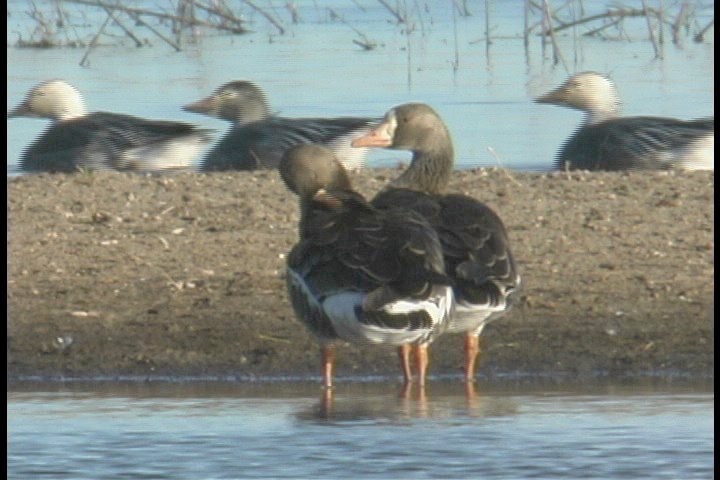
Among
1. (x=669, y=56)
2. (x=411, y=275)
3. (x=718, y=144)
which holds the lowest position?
(x=411, y=275)

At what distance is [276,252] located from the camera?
964 centimetres

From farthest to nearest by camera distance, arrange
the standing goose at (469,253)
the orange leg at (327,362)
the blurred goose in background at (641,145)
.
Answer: the blurred goose in background at (641,145), the orange leg at (327,362), the standing goose at (469,253)

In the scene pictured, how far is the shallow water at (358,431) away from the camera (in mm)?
6285

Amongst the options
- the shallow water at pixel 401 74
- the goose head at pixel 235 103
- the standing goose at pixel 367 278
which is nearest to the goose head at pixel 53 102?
the shallow water at pixel 401 74

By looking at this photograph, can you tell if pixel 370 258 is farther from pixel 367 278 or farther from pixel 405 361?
pixel 405 361

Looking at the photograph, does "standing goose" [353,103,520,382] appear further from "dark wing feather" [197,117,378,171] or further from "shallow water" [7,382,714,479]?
"dark wing feather" [197,117,378,171]

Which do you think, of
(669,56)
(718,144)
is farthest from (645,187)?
(669,56)

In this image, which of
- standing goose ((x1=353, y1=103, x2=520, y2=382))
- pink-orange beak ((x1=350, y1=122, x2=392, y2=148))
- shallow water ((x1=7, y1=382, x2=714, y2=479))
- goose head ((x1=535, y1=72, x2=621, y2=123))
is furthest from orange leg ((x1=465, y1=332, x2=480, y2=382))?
goose head ((x1=535, y1=72, x2=621, y2=123))

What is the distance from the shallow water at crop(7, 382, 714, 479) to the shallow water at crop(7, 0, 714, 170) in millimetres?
5686

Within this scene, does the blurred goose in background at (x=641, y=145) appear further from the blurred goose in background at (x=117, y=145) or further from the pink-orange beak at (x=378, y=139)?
the pink-orange beak at (x=378, y=139)

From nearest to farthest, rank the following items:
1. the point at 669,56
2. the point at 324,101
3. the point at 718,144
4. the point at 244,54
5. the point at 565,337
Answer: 1. the point at 565,337
2. the point at 718,144
3. the point at 324,101
4. the point at 669,56
5. the point at 244,54

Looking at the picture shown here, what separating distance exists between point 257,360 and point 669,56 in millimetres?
12346

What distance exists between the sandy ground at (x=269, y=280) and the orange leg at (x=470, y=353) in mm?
172

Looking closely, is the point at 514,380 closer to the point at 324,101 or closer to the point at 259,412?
the point at 259,412
